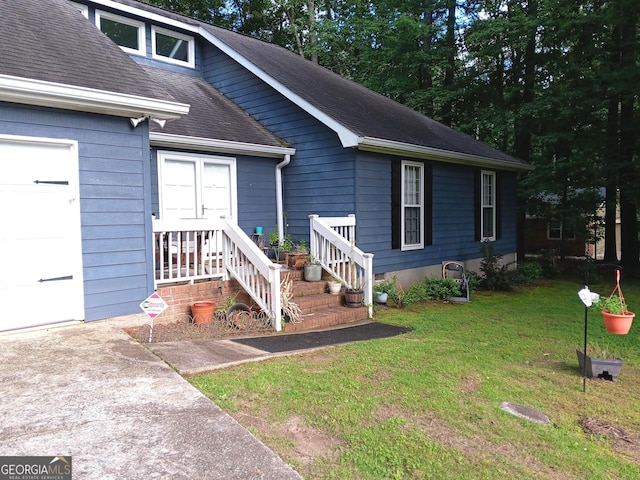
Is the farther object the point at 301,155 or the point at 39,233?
the point at 301,155

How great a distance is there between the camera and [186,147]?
26.2ft

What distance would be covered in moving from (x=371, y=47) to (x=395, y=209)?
38.8 feet

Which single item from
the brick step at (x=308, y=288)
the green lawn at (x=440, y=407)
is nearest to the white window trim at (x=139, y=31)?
the brick step at (x=308, y=288)

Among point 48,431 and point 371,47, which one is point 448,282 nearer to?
point 48,431

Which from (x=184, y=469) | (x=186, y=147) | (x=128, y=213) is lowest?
(x=184, y=469)

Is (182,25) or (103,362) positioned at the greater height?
(182,25)

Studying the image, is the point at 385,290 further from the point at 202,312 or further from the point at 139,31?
the point at 139,31

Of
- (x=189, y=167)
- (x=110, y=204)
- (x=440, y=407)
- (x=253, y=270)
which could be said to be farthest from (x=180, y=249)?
(x=440, y=407)

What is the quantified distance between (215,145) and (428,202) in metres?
4.77

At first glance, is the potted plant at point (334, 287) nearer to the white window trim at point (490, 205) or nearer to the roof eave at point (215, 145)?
the roof eave at point (215, 145)

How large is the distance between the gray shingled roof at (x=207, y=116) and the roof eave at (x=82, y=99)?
1827 mm

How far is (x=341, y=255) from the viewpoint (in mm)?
8086

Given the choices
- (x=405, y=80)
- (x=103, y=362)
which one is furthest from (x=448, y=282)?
(x=405, y=80)

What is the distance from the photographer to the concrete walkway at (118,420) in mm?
2580
